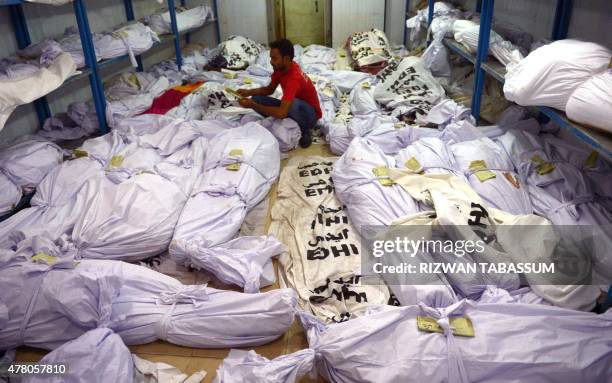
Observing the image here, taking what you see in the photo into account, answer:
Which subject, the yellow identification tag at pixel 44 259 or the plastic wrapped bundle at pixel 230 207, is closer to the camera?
the yellow identification tag at pixel 44 259

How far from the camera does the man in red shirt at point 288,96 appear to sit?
340 centimetres

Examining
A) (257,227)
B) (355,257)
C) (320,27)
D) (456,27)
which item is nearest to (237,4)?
(320,27)

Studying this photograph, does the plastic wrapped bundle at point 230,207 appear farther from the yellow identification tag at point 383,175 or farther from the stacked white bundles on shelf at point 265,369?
the yellow identification tag at point 383,175

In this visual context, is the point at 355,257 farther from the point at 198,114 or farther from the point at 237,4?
the point at 237,4

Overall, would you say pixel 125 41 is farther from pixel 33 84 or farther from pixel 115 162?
pixel 115 162

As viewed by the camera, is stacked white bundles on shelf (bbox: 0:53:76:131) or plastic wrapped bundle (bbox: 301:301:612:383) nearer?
plastic wrapped bundle (bbox: 301:301:612:383)

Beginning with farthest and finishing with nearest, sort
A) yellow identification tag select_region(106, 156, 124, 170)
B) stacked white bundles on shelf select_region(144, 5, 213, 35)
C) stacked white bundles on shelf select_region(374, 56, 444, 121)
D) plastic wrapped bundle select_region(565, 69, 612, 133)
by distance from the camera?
stacked white bundles on shelf select_region(144, 5, 213, 35) → stacked white bundles on shelf select_region(374, 56, 444, 121) → yellow identification tag select_region(106, 156, 124, 170) → plastic wrapped bundle select_region(565, 69, 612, 133)

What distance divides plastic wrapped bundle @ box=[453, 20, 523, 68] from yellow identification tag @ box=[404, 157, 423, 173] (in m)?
0.81

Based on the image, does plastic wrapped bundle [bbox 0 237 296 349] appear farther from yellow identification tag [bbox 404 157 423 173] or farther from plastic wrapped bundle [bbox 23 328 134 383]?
yellow identification tag [bbox 404 157 423 173]

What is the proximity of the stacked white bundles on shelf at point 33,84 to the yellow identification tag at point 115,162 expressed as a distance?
52cm

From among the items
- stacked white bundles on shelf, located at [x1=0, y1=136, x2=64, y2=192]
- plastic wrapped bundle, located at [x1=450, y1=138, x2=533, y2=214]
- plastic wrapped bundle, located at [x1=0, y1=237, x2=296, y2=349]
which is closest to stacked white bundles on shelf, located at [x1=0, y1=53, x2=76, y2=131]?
stacked white bundles on shelf, located at [x1=0, y1=136, x2=64, y2=192]

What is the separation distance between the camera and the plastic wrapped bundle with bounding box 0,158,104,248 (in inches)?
86.5

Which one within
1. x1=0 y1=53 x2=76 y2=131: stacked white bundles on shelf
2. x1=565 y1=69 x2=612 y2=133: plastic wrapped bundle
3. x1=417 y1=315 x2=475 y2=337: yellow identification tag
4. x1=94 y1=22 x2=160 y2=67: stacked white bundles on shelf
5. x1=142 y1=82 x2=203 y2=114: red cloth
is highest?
x1=565 y1=69 x2=612 y2=133: plastic wrapped bundle

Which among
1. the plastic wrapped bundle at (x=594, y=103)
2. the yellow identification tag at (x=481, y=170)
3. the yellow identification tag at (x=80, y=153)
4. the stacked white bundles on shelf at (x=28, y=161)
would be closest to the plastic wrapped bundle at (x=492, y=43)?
the yellow identification tag at (x=481, y=170)
